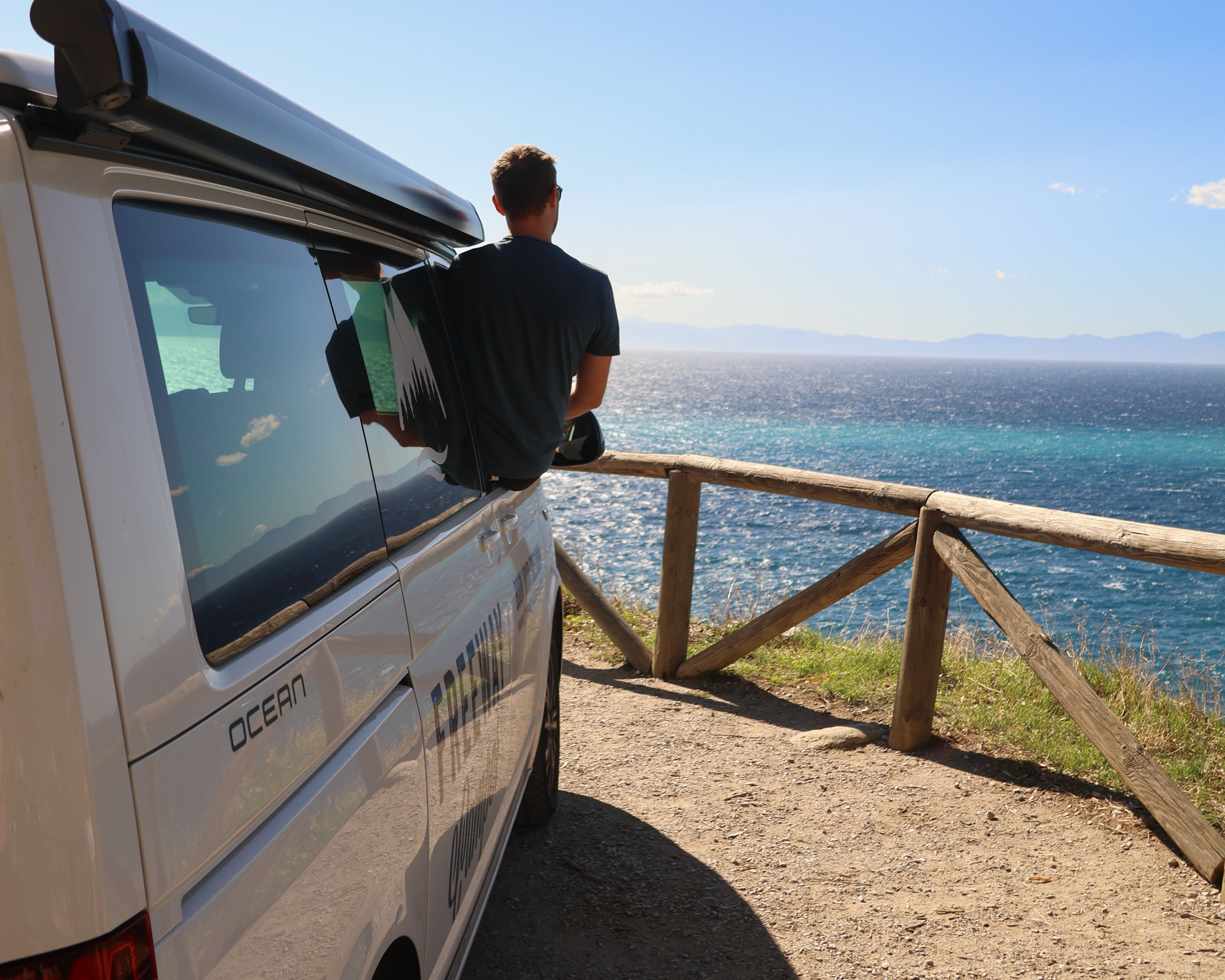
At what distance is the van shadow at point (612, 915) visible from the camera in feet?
9.53

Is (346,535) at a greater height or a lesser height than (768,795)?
greater

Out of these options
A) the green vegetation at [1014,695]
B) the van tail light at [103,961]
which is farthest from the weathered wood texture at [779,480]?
the van tail light at [103,961]

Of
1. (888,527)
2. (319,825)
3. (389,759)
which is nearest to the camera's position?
(319,825)

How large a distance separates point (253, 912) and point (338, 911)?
21 centimetres

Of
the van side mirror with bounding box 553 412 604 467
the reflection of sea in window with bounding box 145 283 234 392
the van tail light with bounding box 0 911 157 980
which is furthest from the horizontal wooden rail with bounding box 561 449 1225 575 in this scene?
the van tail light with bounding box 0 911 157 980

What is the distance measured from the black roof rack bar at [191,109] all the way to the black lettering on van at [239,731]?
26.7 inches

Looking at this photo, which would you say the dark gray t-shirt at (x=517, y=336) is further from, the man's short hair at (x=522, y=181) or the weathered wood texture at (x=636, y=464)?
the weathered wood texture at (x=636, y=464)

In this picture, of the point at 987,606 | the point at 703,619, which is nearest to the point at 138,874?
the point at 987,606

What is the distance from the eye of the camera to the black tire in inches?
137

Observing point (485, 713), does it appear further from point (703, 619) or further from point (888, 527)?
point (888, 527)

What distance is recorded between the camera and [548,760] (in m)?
3.61

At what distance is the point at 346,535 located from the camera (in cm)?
153

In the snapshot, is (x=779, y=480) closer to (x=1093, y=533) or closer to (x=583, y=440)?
(x=1093, y=533)

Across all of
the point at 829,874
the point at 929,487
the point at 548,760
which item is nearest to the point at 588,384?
the point at 548,760
